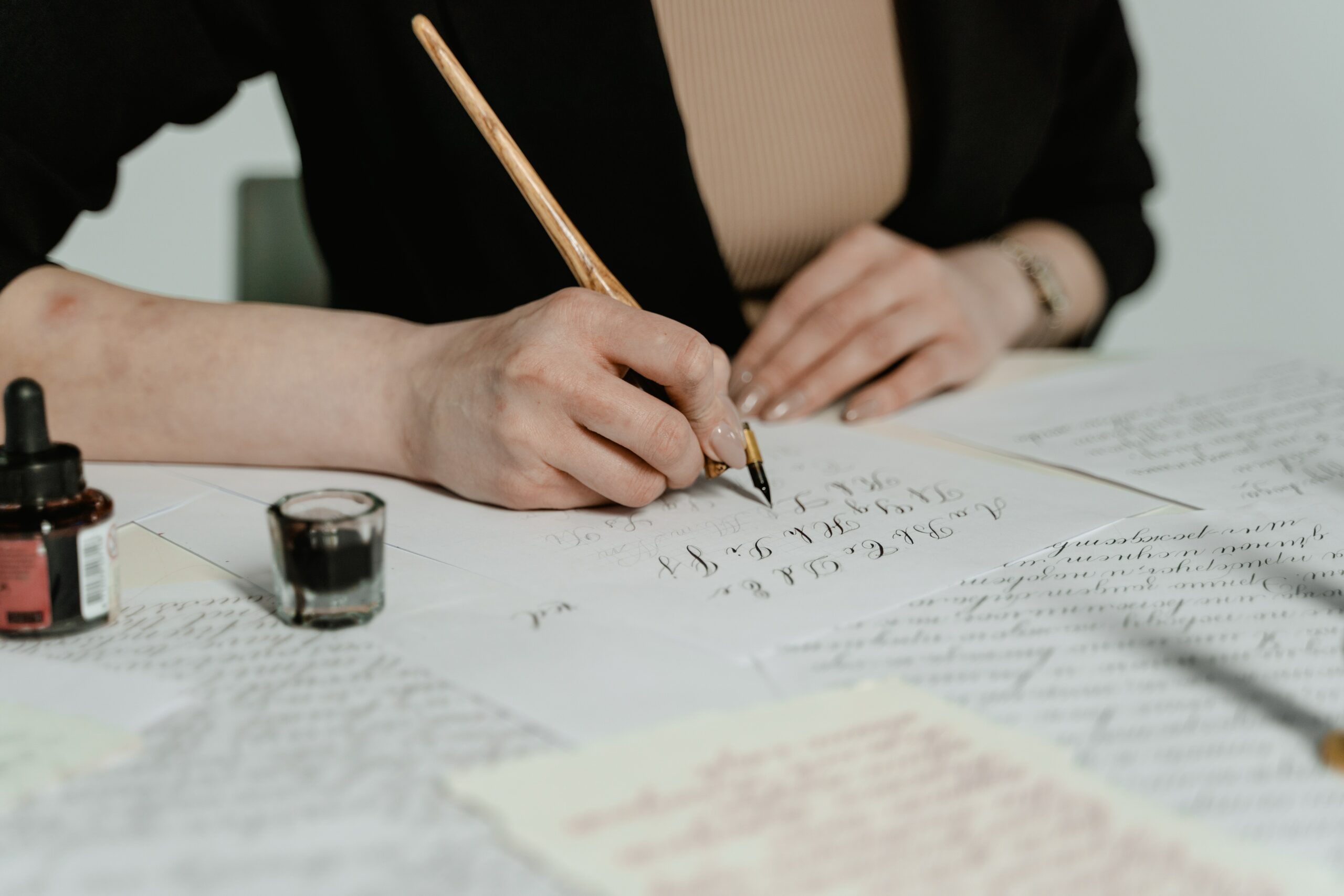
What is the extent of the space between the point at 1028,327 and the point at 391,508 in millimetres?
791

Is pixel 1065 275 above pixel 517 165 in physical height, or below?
below

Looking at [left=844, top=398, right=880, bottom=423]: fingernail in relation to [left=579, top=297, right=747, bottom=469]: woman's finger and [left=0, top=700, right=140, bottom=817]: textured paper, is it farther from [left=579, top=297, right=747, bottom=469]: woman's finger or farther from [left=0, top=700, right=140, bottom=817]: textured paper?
[left=0, top=700, right=140, bottom=817]: textured paper

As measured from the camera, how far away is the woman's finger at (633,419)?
0.65 m

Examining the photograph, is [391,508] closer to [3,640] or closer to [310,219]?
[3,640]

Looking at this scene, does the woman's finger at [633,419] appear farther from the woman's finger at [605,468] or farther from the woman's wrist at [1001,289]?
the woman's wrist at [1001,289]

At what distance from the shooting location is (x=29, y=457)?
490 mm

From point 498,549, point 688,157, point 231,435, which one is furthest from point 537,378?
point 688,157

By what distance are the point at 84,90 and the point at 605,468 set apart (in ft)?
1.62

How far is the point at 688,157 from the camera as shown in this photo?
97 cm

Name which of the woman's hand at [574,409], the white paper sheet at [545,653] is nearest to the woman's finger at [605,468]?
the woman's hand at [574,409]

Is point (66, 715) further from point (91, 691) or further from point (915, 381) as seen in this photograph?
point (915, 381)

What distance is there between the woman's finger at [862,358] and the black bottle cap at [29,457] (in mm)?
570

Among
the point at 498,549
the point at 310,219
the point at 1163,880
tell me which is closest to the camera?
the point at 1163,880

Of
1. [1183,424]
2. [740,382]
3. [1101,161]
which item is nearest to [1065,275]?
[1101,161]
